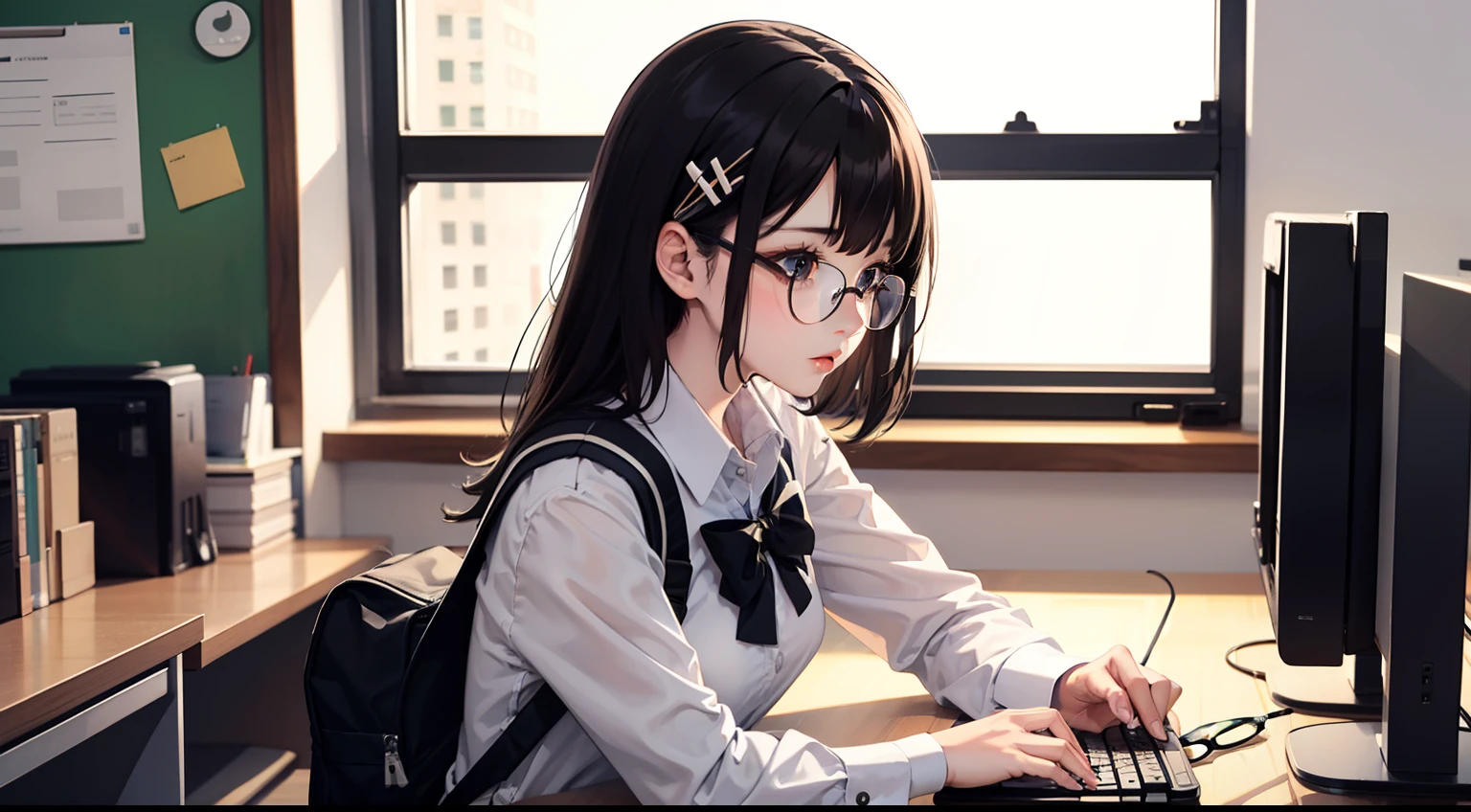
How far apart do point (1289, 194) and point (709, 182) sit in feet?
4.77

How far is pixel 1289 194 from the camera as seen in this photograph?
6.63 feet

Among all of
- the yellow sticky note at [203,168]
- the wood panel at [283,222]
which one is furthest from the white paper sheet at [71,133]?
the wood panel at [283,222]

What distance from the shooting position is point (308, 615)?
210cm

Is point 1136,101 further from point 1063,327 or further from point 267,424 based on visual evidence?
point 267,424

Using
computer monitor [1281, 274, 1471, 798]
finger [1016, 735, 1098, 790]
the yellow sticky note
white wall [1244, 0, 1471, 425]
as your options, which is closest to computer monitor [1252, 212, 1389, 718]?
computer monitor [1281, 274, 1471, 798]

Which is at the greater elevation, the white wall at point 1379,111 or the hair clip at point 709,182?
the white wall at point 1379,111

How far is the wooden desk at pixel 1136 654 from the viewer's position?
3.33 feet

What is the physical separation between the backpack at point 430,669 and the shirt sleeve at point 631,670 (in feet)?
0.13

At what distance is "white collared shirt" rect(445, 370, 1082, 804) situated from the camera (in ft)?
2.87

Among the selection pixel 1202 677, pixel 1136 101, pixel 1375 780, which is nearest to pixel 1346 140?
pixel 1136 101

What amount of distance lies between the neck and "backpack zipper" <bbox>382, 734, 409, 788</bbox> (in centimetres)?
37

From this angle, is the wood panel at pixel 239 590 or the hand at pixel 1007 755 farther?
the wood panel at pixel 239 590

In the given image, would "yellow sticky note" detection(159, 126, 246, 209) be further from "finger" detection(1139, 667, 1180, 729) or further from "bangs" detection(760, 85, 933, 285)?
"finger" detection(1139, 667, 1180, 729)

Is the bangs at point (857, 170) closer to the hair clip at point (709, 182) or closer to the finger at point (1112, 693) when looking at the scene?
the hair clip at point (709, 182)
